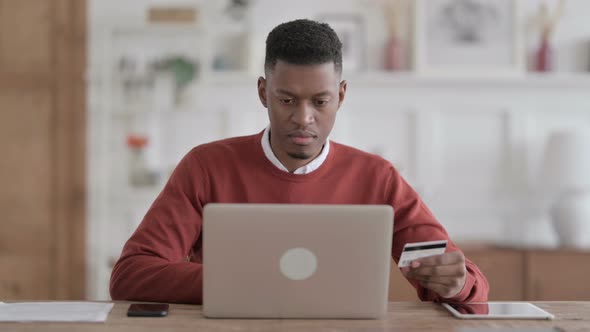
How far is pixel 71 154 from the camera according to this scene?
4121mm

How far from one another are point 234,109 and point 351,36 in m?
0.74

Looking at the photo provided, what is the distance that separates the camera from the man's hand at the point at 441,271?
4.93 feet

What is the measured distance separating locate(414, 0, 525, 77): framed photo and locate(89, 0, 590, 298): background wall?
8cm

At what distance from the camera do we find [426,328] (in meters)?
1.36

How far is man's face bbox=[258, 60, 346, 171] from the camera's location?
1733mm

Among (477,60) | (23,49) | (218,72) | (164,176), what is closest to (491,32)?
(477,60)

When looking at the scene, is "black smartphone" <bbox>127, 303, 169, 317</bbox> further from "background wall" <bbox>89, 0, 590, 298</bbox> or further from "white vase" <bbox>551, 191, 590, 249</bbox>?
"white vase" <bbox>551, 191, 590, 249</bbox>

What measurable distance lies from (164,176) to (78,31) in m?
0.91

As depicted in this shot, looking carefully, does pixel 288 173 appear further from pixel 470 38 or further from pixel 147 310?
pixel 470 38

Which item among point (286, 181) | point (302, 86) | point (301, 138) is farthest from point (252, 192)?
point (302, 86)

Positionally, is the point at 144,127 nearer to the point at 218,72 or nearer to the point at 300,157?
the point at 218,72

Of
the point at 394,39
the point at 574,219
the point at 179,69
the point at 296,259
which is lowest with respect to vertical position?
the point at 574,219

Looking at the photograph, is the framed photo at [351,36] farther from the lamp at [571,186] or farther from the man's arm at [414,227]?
the man's arm at [414,227]

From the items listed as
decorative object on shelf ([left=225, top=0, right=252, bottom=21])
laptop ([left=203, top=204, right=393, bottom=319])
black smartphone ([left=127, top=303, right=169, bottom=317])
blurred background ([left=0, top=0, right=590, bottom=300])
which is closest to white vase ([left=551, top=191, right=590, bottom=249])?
blurred background ([left=0, top=0, right=590, bottom=300])
